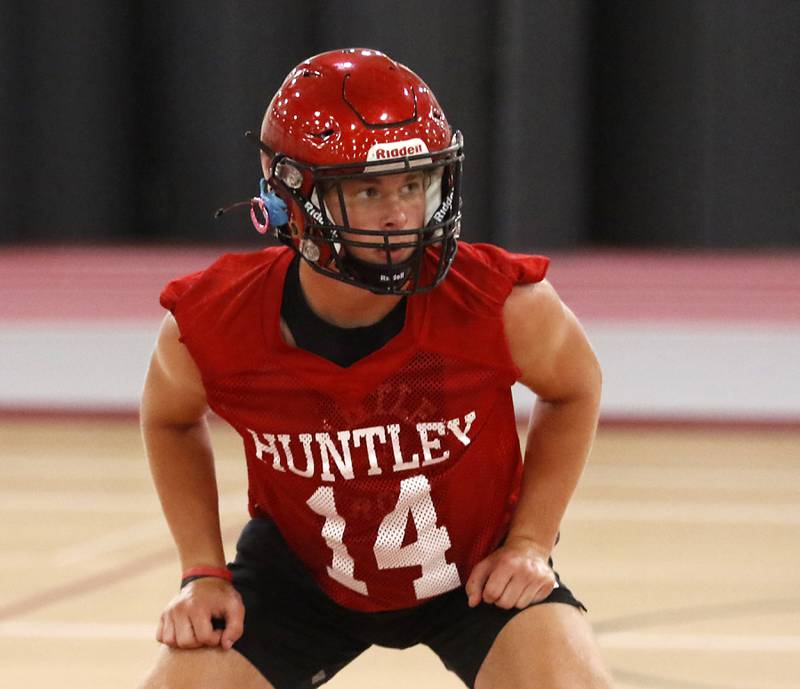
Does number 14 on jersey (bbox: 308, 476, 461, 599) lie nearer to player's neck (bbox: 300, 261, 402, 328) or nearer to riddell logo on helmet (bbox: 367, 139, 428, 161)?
player's neck (bbox: 300, 261, 402, 328)

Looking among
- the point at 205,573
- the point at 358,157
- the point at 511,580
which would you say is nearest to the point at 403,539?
the point at 511,580

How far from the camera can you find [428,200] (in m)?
1.76

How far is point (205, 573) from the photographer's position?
1.89 m

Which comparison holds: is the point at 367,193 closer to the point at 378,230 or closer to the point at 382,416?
the point at 378,230

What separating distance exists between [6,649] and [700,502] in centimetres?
192

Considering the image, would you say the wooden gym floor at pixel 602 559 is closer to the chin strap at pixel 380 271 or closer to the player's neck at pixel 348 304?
the player's neck at pixel 348 304

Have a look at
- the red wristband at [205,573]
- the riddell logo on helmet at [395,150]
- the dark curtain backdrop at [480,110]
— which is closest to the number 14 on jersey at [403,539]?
the red wristband at [205,573]

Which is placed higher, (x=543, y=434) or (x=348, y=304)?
(x=348, y=304)

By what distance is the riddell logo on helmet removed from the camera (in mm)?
1729

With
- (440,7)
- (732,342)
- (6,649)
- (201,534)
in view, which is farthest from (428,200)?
(440,7)

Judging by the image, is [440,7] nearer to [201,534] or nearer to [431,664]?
[431,664]

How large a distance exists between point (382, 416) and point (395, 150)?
1.12ft

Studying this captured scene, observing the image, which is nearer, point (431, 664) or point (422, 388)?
point (422, 388)

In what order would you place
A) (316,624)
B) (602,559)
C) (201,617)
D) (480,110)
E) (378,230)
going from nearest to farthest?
1. (378,230)
2. (201,617)
3. (316,624)
4. (602,559)
5. (480,110)
